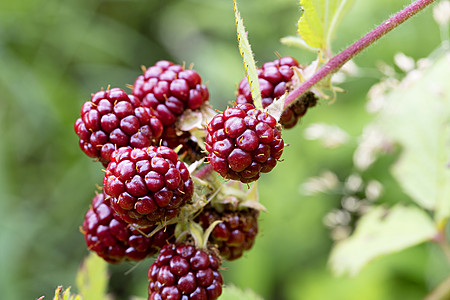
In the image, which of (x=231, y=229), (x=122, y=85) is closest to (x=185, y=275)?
(x=231, y=229)

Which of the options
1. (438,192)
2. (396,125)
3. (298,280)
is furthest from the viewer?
(298,280)

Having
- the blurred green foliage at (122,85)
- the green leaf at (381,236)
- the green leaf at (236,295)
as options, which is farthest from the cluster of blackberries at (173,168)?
the blurred green foliage at (122,85)

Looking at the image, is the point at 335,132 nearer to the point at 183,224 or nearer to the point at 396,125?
the point at 396,125

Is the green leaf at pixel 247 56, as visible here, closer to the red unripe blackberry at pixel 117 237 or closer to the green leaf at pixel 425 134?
the red unripe blackberry at pixel 117 237

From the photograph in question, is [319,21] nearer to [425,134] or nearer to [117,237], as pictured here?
[117,237]

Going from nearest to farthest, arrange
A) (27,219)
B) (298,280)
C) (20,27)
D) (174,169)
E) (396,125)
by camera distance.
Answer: (174,169) < (396,125) < (298,280) < (27,219) < (20,27)

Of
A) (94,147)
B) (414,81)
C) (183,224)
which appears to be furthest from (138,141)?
(414,81)

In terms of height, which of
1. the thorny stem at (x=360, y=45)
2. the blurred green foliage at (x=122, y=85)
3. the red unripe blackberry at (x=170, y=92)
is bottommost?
the thorny stem at (x=360, y=45)
